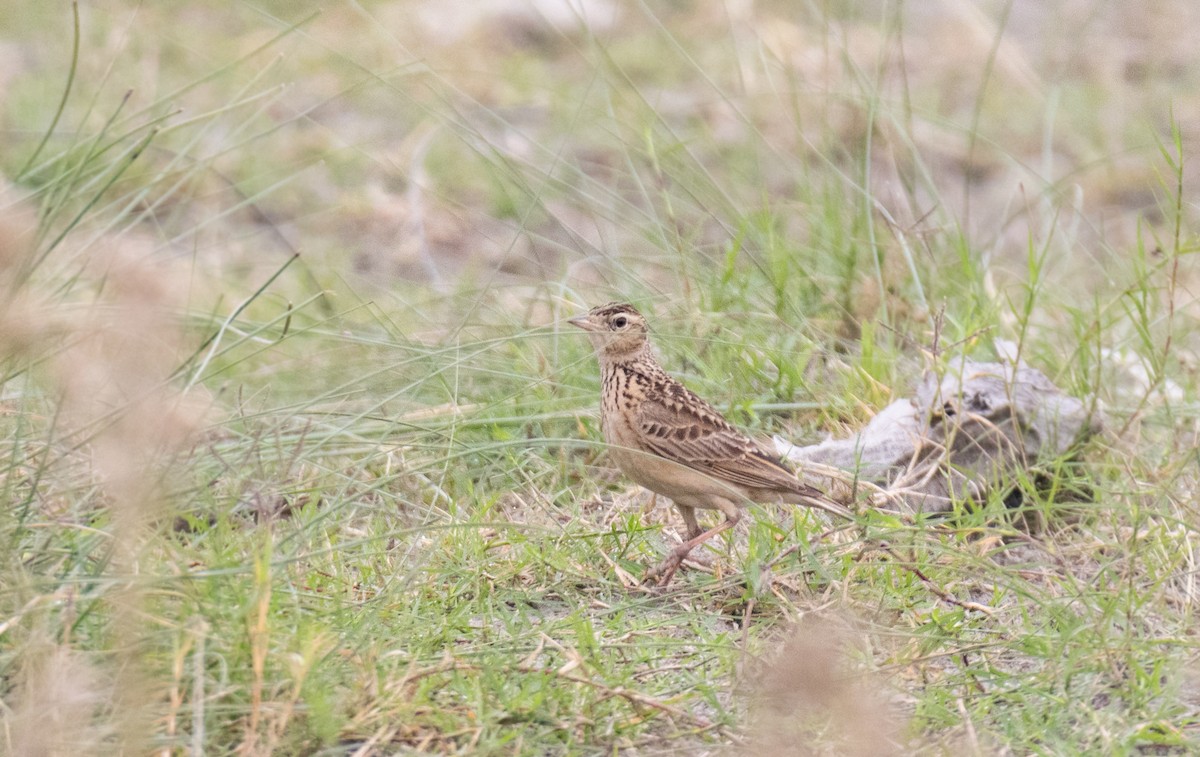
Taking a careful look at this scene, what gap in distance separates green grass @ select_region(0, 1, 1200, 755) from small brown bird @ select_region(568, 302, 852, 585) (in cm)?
14

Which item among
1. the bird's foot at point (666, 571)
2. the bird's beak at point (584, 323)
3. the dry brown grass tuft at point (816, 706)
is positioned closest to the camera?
the dry brown grass tuft at point (816, 706)

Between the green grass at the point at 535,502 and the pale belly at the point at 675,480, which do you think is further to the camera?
the pale belly at the point at 675,480

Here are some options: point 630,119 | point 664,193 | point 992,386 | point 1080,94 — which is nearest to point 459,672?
point 992,386

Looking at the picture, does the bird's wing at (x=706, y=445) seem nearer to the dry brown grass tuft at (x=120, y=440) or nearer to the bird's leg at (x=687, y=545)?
the bird's leg at (x=687, y=545)

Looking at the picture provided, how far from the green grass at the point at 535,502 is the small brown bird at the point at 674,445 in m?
0.14

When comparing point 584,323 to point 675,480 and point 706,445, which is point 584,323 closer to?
point 706,445

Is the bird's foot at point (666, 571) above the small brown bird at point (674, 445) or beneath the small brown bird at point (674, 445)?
beneath

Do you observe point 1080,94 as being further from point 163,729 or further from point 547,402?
point 163,729

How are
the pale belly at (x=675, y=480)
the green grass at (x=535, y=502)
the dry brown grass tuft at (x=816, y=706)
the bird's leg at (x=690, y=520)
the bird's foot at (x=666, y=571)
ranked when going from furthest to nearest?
the bird's leg at (x=690, y=520) < the pale belly at (x=675, y=480) < the bird's foot at (x=666, y=571) < the green grass at (x=535, y=502) < the dry brown grass tuft at (x=816, y=706)

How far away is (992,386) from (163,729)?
343cm

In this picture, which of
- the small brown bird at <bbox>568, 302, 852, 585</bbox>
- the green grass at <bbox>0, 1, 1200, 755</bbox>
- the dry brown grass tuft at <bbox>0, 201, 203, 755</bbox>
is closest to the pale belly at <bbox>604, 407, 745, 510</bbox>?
the small brown bird at <bbox>568, 302, 852, 585</bbox>

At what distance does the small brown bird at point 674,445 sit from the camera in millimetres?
4820

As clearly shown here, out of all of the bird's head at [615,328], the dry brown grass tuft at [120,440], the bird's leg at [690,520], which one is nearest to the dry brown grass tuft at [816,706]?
the bird's leg at [690,520]

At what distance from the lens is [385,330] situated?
5676 mm
